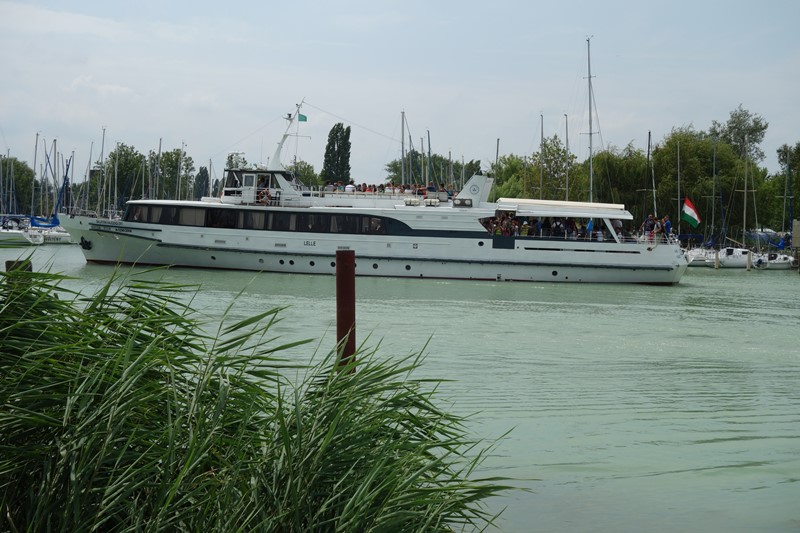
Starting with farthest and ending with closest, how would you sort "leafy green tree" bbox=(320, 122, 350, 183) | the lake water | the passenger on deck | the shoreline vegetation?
1. "leafy green tree" bbox=(320, 122, 350, 183)
2. the passenger on deck
3. the lake water
4. the shoreline vegetation

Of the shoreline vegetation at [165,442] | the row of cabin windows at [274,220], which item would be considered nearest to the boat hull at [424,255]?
the row of cabin windows at [274,220]

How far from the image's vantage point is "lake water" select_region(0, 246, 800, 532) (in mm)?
6574

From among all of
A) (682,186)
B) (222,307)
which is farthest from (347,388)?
(682,186)

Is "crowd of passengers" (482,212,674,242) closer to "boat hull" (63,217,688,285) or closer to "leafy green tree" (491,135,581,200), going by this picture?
"boat hull" (63,217,688,285)

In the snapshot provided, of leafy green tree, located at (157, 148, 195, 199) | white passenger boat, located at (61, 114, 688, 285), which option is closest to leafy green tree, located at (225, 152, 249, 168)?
leafy green tree, located at (157, 148, 195, 199)

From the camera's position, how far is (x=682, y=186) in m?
52.0

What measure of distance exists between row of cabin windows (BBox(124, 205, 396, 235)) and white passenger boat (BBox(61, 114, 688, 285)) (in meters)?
0.03

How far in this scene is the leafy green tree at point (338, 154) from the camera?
74.8m

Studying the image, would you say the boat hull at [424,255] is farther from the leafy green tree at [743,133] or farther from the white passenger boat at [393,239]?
the leafy green tree at [743,133]

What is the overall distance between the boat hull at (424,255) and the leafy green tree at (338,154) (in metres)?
44.7

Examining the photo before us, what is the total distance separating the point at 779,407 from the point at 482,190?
68.4 feet

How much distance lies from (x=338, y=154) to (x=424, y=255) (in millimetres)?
47011

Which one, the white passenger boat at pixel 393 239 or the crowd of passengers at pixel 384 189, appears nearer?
the white passenger boat at pixel 393 239

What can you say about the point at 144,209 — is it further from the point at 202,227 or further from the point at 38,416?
the point at 38,416
